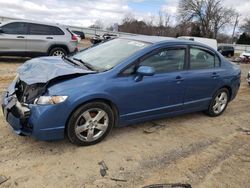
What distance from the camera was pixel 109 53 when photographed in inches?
197

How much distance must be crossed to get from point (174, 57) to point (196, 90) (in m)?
0.79

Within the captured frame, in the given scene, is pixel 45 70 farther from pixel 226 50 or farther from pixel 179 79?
pixel 226 50

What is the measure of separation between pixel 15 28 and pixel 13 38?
0.41 metres

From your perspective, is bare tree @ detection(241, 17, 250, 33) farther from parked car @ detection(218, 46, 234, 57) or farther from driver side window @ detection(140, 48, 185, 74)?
driver side window @ detection(140, 48, 185, 74)

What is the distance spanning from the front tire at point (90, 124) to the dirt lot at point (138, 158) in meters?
0.12

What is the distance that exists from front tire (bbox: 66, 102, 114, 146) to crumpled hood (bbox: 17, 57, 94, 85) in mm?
528

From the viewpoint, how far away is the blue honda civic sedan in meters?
3.96

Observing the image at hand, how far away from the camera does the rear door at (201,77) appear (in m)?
5.40

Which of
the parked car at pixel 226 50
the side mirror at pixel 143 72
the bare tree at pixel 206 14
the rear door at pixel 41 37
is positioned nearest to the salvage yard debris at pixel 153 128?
the side mirror at pixel 143 72

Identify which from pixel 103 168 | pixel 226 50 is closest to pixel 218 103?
pixel 103 168

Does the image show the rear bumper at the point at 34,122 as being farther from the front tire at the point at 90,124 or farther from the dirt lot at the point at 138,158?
the dirt lot at the point at 138,158

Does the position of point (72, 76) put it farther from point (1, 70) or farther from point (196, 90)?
point (1, 70)

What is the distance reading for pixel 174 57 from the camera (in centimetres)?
516

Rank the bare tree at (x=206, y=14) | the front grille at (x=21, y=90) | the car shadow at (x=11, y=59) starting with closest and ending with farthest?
the front grille at (x=21, y=90) → the car shadow at (x=11, y=59) → the bare tree at (x=206, y=14)
